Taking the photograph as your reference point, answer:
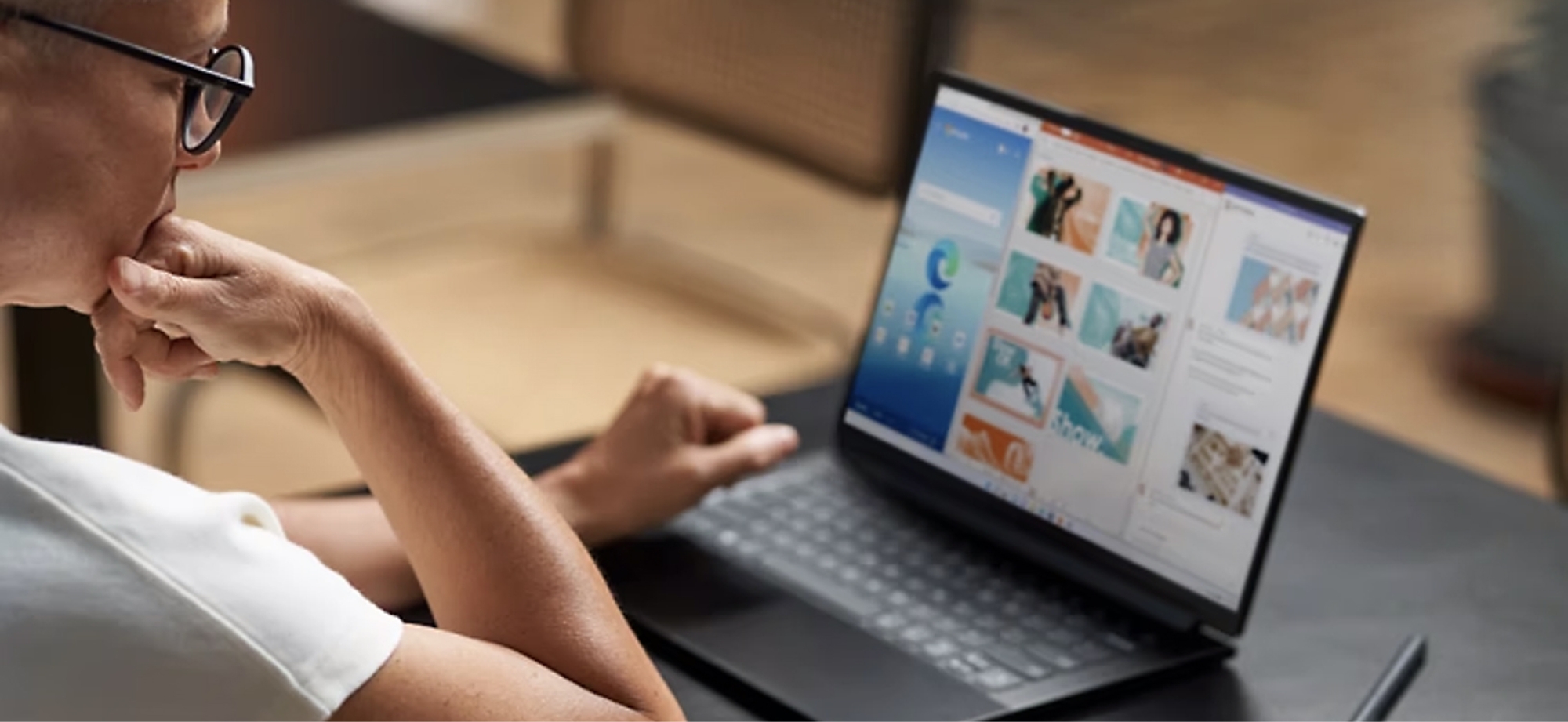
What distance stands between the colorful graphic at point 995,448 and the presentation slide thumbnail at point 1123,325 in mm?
85

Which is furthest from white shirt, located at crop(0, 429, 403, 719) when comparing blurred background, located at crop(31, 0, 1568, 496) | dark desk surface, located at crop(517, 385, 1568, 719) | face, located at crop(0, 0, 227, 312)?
blurred background, located at crop(31, 0, 1568, 496)

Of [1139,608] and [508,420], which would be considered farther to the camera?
[508,420]

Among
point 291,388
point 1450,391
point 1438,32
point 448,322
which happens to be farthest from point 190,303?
point 1438,32

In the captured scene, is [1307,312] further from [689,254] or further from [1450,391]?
[1450,391]

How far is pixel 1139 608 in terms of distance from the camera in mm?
1247

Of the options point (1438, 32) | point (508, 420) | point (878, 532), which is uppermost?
point (1438, 32)

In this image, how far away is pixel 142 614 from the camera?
82 centimetres

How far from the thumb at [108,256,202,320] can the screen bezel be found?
0.51m

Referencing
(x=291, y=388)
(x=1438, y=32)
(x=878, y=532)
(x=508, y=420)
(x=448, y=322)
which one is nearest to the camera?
(x=878, y=532)

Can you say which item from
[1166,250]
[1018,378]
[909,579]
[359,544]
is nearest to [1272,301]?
[1166,250]

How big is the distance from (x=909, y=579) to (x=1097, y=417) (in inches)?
6.0

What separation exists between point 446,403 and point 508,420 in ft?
6.71

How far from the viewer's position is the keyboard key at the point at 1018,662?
1168 millimetres

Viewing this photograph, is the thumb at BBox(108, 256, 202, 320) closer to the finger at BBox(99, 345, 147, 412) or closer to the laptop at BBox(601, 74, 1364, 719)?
the finger at BBox(99, 345, 147, 412)
